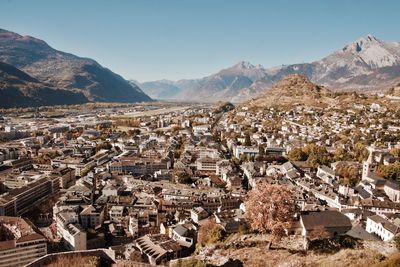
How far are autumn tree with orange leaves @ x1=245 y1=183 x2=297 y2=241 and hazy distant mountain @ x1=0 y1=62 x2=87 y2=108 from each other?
11907cm

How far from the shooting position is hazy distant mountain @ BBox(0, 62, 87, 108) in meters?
122

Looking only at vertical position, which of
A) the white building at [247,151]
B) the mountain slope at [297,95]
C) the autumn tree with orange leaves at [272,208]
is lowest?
the white building at [247,151]

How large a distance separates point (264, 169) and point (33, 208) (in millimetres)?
23066

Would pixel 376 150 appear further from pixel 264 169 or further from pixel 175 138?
pixel 175 138

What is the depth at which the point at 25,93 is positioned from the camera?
129625 millimetres

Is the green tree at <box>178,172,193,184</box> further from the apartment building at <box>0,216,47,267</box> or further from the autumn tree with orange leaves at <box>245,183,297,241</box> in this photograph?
the autumn tree with orange leaves at <box>245,183,297,241</box>

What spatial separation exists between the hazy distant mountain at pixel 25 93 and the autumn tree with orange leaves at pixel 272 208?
391 feet

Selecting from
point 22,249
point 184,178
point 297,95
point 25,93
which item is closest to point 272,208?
point 22,249

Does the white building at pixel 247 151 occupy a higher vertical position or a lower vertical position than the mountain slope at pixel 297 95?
lower

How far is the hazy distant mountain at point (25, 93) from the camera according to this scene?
399ft

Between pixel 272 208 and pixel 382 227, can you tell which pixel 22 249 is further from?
pixel 382 227

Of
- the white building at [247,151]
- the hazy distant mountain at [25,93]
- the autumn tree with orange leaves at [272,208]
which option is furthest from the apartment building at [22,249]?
the hazy distant mountain at [25,93]

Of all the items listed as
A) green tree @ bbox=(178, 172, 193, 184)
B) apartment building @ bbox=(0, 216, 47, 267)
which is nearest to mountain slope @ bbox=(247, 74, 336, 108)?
green tree @ bbox=(178, 172, 193, 184)

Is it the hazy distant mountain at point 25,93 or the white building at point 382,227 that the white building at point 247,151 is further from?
the hazy distant mountain at point 25,93
